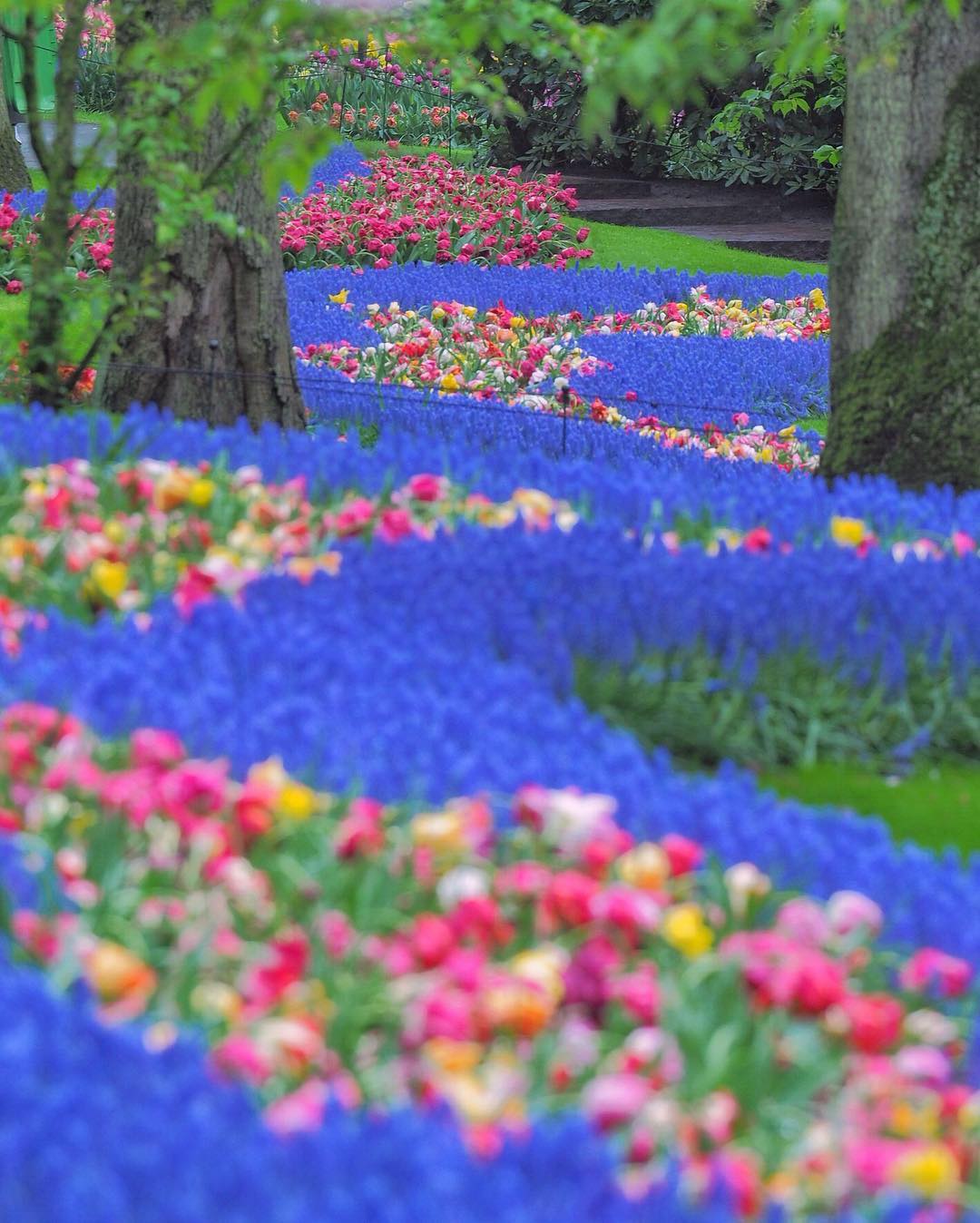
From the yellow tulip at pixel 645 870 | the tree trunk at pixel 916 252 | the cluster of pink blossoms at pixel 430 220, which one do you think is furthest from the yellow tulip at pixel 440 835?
the cluster of pink blossoms at pixel 430 220

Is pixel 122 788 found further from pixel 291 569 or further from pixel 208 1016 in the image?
pixel 291 569

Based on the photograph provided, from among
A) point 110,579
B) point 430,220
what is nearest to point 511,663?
point 110,579

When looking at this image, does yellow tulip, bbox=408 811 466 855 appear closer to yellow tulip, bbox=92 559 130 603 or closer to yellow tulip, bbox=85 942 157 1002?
yellow tulip, bbox=85 942 157 1002

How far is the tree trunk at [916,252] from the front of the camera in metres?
7.49

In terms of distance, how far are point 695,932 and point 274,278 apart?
219 inches

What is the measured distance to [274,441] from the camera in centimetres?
634

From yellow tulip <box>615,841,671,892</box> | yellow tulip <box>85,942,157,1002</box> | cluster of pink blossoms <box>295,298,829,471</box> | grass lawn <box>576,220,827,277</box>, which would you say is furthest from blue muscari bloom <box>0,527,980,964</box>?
grass lawn <box>576,220,827,277</box>

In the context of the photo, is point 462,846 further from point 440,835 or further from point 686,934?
point 686,934

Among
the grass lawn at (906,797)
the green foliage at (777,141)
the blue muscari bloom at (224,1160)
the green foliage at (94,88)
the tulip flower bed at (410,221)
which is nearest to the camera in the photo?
the blue muscari bloom at (224,1160)

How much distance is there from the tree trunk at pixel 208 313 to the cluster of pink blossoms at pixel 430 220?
854cm

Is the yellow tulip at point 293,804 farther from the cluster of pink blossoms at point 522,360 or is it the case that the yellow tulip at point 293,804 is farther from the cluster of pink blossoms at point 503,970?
the cluster of pink blossoms at point 522,360

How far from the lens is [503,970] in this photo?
3010 millimetres

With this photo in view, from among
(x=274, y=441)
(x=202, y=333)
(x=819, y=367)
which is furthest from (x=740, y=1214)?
(x=819, y=367)

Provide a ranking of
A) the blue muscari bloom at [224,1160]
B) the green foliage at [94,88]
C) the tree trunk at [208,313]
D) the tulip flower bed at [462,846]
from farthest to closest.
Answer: the green foliage at [94,88], the tree trunk at [208,313], the tulip flower bed at [462,846], the blue muscari bloom at [224,1160]
